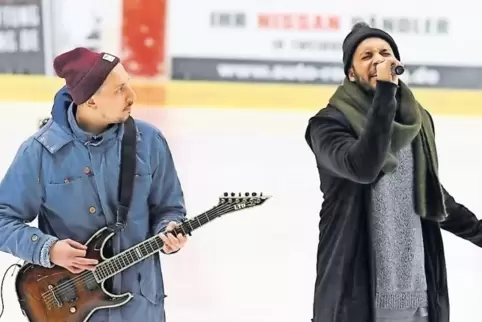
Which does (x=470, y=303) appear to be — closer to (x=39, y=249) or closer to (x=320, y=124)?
(x=320, y=124)

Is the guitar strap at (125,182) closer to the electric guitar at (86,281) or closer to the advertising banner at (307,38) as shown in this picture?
the electric guitar at (86,281)

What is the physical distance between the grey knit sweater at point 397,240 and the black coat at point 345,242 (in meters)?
0.03

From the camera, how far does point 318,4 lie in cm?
245

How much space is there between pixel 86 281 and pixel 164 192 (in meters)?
0.29

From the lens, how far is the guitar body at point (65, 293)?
1678 mm

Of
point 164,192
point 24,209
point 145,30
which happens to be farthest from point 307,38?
point 24,209

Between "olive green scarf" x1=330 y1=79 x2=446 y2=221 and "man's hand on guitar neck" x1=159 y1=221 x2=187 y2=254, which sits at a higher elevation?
"olive green scarf" x1=330 y1=79 x2=446 y2=221

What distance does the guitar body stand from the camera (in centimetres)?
168

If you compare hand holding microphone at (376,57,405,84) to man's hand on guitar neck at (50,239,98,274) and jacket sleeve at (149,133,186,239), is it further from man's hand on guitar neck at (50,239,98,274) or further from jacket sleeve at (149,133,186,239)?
man's hand on guitar neck at (50,239,98,274)

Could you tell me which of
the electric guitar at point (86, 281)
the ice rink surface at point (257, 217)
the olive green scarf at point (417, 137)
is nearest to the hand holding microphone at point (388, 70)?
the olive green scarf at point (417, 137)

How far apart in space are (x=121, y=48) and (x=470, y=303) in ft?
4.99

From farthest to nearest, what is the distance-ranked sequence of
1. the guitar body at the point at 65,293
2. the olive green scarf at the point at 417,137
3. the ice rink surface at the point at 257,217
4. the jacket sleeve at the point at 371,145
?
1. the ice rink surface at the point at 257,217
2. the guitar body at the point at 65,293
3. the olive green scarf at the point at 417,137
4. the jacket sleeve at the point at 371,145

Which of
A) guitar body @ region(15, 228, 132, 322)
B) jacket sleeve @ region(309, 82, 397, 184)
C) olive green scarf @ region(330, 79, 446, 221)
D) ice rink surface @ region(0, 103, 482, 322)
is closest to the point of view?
jacket sleeve @ region(309, 82, 397, 184)

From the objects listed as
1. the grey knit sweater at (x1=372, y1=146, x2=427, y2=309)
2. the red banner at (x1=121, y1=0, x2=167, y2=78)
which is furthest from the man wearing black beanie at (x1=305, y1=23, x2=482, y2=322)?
the red banner at (x1=121, y1=0, x2=167, y2=78)
